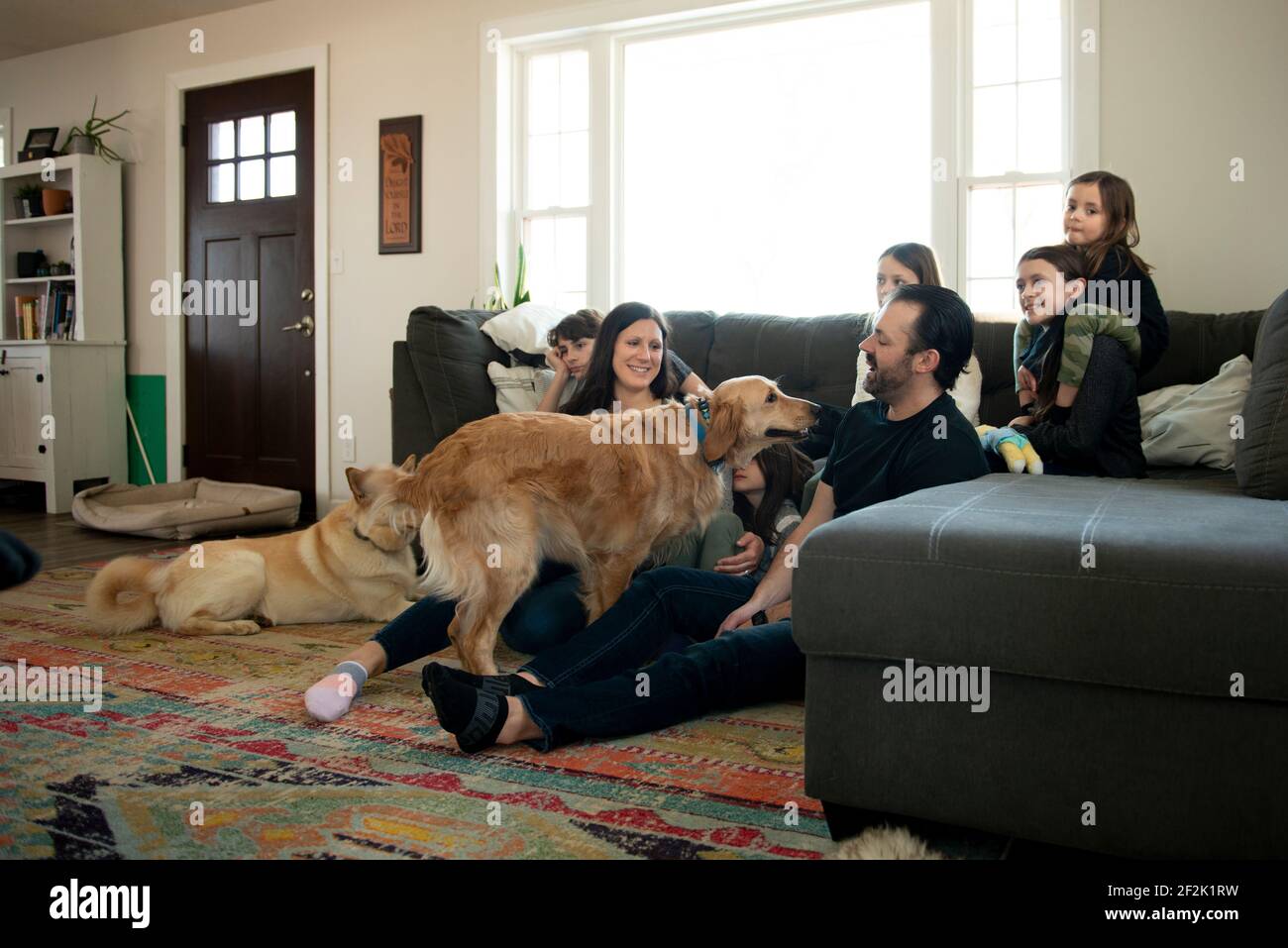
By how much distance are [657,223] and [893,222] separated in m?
1.23

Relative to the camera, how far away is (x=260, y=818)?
1670 mm

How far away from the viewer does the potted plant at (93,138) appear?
6.45m

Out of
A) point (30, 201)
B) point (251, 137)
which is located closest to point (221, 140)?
point (251, 137)

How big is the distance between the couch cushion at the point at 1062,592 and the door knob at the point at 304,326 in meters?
5.06

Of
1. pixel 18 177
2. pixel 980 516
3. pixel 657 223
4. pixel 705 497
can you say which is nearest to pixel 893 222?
pixel 657 223

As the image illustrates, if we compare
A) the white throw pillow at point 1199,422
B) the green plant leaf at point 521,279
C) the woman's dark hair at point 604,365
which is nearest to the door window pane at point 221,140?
the green plant leaf at point 521,279

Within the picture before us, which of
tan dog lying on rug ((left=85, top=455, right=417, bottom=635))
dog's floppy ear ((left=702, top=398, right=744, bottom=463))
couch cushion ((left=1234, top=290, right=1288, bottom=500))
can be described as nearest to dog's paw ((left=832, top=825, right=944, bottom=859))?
couch cushion ((left=1234, top=290, right=1288, bottom=500))

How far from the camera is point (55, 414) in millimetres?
6230

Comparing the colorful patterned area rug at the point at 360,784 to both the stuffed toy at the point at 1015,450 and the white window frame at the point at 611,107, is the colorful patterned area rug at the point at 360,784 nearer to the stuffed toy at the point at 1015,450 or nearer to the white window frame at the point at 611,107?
the stuffed toy at the point at 1015,450

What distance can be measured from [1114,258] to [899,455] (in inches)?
53.4

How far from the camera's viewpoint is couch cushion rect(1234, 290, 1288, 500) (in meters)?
1.89

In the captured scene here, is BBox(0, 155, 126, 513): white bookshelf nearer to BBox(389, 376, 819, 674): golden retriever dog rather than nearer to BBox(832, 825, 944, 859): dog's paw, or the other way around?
BBox(389, 376, 819, 674): golden retriever dog

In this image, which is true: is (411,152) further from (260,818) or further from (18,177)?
(260,818)

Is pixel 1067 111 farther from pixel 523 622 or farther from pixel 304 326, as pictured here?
pixel 304 326
